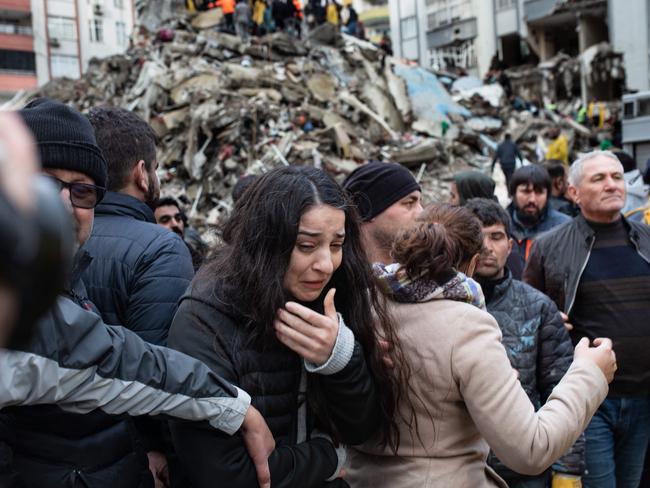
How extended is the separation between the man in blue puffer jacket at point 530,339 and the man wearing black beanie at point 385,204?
0.45 meters

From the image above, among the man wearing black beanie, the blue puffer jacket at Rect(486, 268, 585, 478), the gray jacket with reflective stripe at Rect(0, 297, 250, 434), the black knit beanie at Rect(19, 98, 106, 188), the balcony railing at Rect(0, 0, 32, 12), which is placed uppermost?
the balcony railing at Rect(0, 0, 32, 12)

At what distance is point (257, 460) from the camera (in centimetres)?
161

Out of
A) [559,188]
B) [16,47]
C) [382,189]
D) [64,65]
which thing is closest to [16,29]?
[16,47]

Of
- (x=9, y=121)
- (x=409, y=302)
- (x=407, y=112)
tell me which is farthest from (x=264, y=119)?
(x=9, y=121)

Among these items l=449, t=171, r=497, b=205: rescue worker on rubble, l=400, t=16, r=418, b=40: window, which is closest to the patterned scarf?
l=449, t=171, r=497, b=205: rescue worker on rubble

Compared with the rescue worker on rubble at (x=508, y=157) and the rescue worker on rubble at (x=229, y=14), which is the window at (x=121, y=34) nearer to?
the rescue worker on rubble at (x=229, y=14)

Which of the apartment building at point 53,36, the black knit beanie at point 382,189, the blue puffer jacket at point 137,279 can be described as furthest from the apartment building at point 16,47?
the blue puffer jacket at point 137,279

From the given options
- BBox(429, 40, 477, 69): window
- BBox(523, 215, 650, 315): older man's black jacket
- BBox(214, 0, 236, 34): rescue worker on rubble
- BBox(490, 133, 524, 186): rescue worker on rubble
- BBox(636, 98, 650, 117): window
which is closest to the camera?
BBox(523, 215, 650, 315): older man's black jacket

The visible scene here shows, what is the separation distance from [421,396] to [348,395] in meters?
0.29

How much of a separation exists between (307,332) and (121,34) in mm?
51420

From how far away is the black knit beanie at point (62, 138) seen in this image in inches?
65.4

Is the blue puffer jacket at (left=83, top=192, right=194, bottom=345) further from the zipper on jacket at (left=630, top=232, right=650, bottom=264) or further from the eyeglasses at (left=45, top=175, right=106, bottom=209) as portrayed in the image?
the zipper on jacket at (left=630, top=232, right=650, bottom=264)

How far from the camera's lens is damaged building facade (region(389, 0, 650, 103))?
25000 millimetres

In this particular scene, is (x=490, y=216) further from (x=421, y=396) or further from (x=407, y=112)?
(x=407, y=112)
